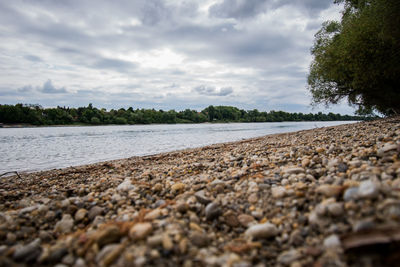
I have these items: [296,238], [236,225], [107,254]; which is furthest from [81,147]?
[296,238]

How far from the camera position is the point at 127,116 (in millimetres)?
101688

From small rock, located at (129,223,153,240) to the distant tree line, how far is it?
330 ft

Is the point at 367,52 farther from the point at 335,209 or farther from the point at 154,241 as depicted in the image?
the point at 154,241

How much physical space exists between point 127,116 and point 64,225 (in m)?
104

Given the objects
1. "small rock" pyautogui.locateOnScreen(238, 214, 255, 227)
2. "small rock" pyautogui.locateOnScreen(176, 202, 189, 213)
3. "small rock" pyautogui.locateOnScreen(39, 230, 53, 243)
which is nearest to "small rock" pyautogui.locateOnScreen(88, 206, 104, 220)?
"small rock" pyautogui.locateOnScreen(39, 230, 53, 243)

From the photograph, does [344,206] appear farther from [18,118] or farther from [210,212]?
[18,118]

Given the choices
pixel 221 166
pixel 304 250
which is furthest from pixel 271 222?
pixel 221 166

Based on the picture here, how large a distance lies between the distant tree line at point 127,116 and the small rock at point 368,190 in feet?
334

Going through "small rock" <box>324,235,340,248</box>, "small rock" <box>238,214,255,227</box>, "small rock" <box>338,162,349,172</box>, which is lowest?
"small rock" <box>238,214,255,227</box>

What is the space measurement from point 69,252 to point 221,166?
4.82 m

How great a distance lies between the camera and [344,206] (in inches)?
94.3

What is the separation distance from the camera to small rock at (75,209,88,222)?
11.7 feet

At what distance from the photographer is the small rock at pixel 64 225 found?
328 centimetres

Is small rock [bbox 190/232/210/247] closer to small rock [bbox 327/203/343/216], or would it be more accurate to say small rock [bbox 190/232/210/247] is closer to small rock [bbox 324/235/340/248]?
small rock [bbox 324/235/340/248]
